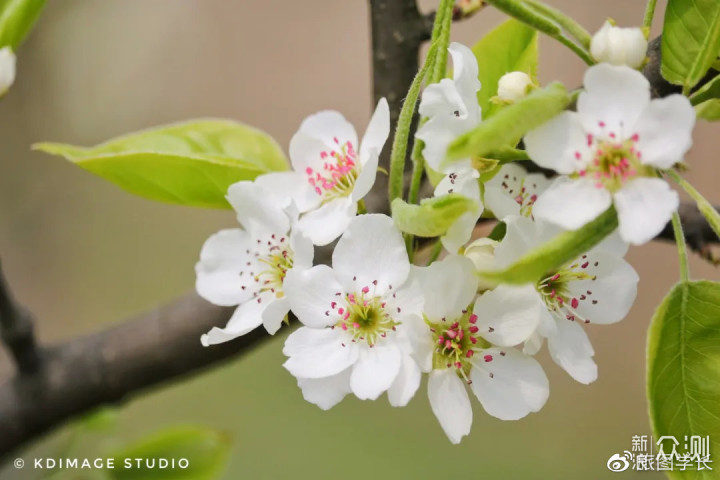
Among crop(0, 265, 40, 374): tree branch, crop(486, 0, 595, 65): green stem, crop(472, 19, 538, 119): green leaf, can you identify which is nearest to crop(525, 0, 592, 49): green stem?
crop(486, 0, 595, 65): green stem

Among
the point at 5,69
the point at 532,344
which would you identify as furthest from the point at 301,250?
the point at 5,69

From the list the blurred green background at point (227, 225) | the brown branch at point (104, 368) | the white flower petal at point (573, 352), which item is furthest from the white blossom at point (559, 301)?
the blurred green background at point (227, 225)

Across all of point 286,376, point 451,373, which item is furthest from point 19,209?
point 451,373

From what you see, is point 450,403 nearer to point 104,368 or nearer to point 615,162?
point 615,162

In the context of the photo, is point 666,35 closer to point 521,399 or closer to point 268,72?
point 521,399

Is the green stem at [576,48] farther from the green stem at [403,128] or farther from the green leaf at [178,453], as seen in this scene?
the green leaf at [178,453]
